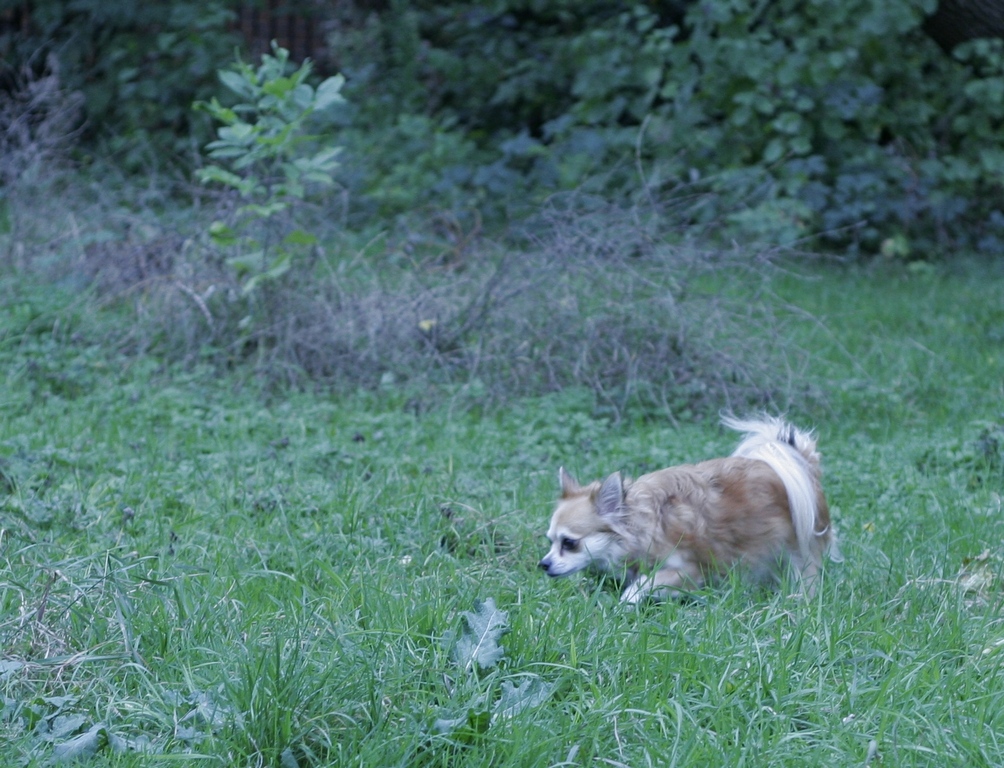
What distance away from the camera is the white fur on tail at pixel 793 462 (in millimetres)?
4094

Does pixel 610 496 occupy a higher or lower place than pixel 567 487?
higher

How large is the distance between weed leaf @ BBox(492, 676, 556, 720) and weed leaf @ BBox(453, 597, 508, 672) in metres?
0.09

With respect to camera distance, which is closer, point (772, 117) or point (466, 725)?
point (466, 725)

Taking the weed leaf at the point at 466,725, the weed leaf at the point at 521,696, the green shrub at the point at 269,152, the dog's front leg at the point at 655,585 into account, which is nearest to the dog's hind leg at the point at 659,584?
the dog's front leg at the point at 655,585

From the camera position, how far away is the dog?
3.96 metres

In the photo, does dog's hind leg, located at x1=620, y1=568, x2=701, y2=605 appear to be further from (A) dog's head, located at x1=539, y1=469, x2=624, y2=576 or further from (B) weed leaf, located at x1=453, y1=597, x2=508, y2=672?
Answer: (B) weed leaf, located at x1=453, y1=597, x2=508, y2=672

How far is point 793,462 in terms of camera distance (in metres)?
4.24

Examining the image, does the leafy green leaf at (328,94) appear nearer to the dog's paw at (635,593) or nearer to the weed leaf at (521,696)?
the dog's paw at (635,593)

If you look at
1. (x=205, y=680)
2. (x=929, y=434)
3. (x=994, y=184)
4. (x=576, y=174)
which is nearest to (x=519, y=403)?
(x=929, y=434)

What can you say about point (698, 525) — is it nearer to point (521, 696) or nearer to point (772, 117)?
point (521, 696)

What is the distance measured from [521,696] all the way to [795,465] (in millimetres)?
1749

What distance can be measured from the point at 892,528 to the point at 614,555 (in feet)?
4.45

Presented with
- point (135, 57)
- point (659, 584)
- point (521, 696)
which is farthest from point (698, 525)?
point (135, 57)

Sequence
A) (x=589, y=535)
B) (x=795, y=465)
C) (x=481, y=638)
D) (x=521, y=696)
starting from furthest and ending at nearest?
(x=795, y=465), (x=589, y=535), (x=481, y=638), (x=521, y=696)
